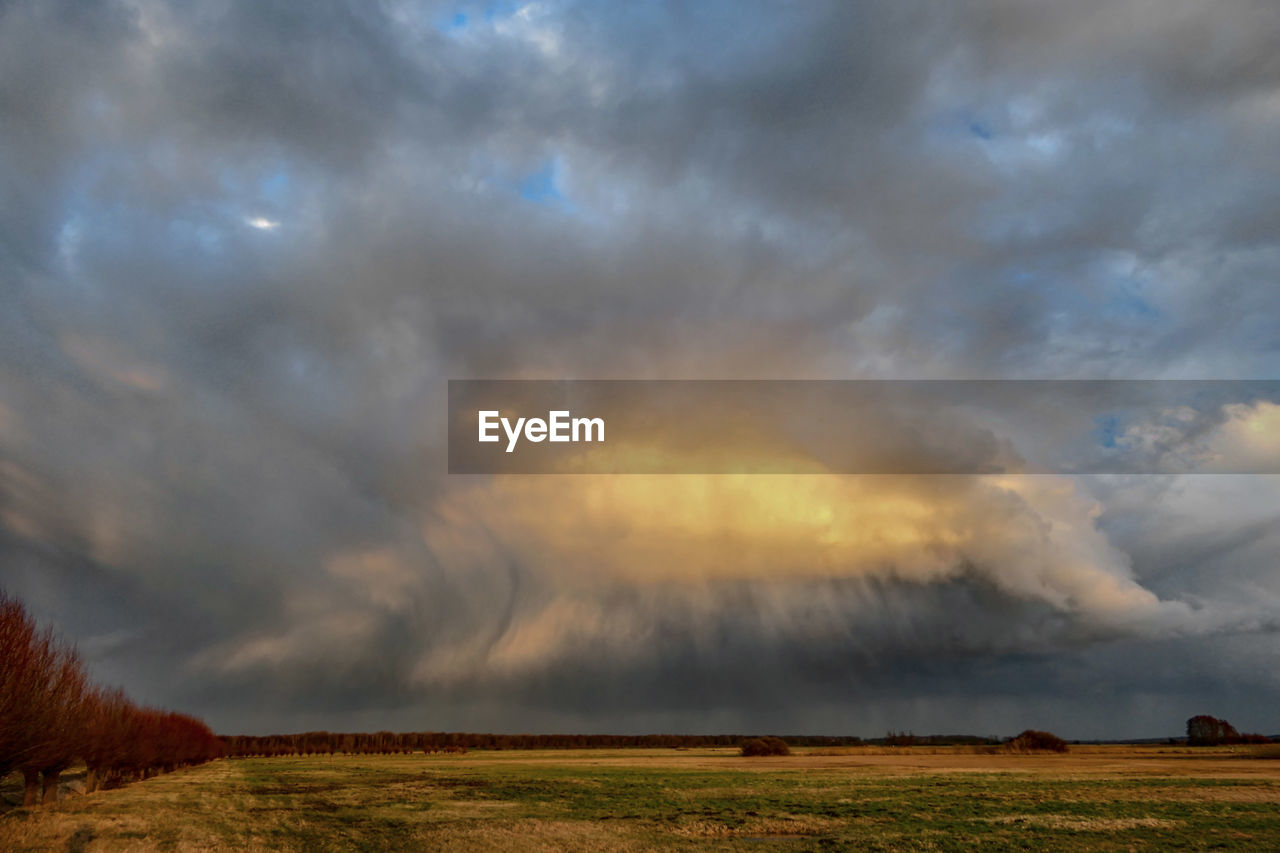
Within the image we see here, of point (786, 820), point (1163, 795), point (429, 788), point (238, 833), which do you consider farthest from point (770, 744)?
point (238, 833)

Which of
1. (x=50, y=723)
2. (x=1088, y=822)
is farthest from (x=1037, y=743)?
(x=50, y=723)

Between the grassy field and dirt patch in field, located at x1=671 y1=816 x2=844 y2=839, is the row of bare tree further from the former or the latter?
dirt patch in field, located at x1=671 y1=816 x2=844 y2=839

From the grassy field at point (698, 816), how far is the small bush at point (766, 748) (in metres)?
94.6

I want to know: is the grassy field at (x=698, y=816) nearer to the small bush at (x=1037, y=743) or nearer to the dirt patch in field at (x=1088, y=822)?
the dirt patch in field at (x=1088, y=822)

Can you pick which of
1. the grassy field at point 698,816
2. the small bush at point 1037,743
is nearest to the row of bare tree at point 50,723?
the grassy field at point 698,816

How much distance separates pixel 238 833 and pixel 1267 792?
2579 inches

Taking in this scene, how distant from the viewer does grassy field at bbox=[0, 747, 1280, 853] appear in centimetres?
3888

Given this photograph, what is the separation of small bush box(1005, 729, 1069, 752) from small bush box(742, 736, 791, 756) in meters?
48.2

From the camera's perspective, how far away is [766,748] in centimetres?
17188

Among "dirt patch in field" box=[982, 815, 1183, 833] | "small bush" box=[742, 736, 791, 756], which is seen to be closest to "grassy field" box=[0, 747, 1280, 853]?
"dirt patch in field" box=[982, 815, 1183, 833]

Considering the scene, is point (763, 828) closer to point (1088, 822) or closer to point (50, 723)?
point (1088, 822)

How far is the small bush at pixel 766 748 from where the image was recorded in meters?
172

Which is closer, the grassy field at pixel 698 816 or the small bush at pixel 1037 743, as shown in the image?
the grassy field at pixel 698 816

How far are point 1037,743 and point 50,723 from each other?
178 metres
